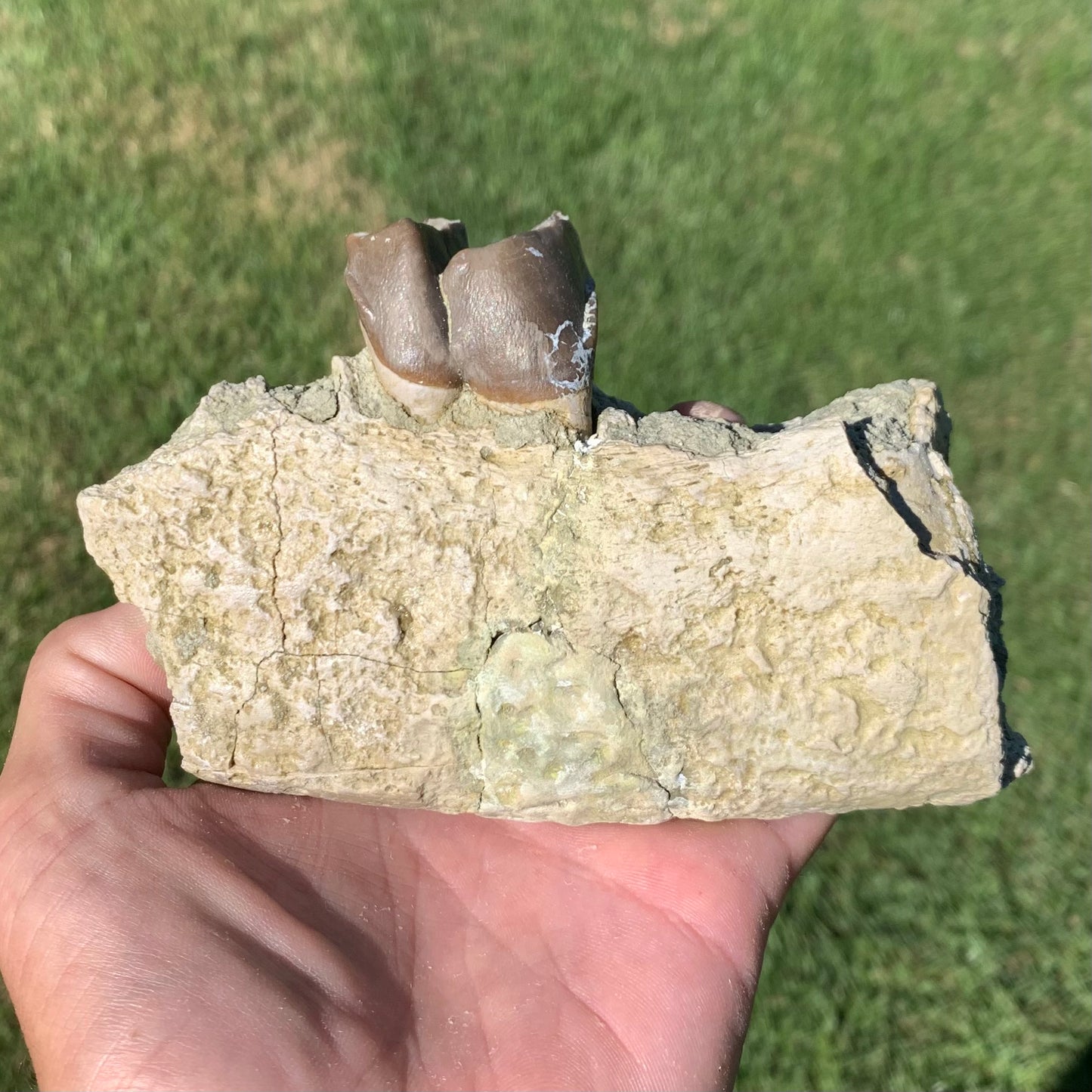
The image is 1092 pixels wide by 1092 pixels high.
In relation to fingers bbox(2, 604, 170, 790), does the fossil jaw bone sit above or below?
above

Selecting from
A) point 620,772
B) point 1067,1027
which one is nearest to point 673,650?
point 620,772

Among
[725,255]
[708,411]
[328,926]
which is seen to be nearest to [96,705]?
[328,926]

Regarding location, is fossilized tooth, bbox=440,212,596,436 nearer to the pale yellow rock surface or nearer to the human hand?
the pale yellow rock surface

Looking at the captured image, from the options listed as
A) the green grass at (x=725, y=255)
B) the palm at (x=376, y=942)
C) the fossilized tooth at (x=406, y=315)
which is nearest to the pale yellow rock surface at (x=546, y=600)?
the fossilized tooth at (x=406, y=315)

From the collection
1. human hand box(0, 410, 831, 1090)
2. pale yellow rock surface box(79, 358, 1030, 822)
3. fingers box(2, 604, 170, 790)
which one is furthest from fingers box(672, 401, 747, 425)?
fingers box(2, 604, 170, 790)

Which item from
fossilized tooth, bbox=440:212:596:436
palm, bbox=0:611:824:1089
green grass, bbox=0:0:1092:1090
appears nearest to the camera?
palm, bbox=0:611:824:1089

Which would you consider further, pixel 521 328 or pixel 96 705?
pixel 96 705

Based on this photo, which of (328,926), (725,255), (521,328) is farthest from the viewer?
(725,255)

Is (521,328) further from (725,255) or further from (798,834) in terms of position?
(725,255)

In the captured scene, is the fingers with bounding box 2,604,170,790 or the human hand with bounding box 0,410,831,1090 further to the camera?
the fingers with bounding box 2,604,170,790
